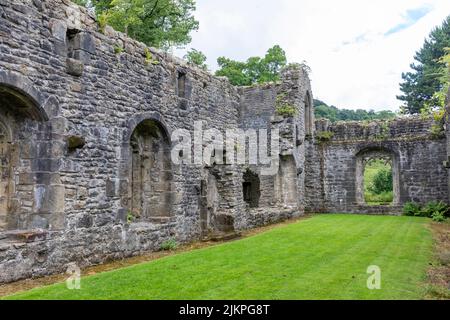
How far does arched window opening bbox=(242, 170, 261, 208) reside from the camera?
819 inches

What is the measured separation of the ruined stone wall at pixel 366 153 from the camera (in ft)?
62.0

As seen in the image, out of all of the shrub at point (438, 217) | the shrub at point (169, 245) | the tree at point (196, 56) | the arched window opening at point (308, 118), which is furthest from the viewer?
the tree at point (196, 56)

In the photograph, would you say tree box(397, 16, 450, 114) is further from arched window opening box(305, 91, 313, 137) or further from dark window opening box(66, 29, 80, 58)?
dark window opening box(66, 29, 80, 58)

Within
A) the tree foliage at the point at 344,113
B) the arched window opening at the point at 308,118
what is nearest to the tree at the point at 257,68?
the arched window opening at the point at 308,118

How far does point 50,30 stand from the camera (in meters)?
7.62

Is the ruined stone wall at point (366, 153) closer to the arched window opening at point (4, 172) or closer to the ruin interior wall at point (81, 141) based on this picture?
the ruin interior wall at point (81, 141)

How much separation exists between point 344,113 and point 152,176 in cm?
5022

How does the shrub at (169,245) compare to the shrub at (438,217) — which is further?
the shrub at (438,217)

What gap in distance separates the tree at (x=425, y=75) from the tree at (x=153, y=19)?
75.3 ft

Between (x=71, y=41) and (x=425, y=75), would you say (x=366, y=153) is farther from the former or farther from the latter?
(x=425, y=75)

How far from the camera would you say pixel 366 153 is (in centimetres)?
2086

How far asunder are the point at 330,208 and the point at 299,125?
4751 mm
